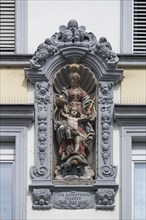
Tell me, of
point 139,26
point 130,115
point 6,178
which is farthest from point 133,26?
point 6,178

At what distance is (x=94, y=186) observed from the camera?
2220cm

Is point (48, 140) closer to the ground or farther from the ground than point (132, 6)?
closer to the ground

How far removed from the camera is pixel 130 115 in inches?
885

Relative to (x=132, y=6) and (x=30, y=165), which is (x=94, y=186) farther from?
(x=132, y=6)

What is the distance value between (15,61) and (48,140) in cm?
128

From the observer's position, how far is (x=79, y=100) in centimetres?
2270

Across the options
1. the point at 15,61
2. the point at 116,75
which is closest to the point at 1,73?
the point at 15,61

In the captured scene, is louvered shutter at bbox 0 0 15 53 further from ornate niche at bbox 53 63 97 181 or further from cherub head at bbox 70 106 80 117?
cherub head at bbox 70 106 80 117

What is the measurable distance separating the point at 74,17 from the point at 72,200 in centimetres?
282

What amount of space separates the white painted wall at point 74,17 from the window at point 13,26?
3.9 inches

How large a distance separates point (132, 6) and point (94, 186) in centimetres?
288

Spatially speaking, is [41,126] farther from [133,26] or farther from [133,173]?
[133,26]

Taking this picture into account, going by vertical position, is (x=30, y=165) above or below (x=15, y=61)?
below

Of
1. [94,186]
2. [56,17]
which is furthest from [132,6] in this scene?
[94,186]
